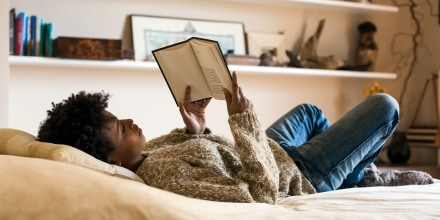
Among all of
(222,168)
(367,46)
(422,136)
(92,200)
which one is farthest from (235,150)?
(422,136)

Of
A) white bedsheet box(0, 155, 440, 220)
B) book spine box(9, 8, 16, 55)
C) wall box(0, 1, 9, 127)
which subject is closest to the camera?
white bedsheet box(0, 155, 440, 220)

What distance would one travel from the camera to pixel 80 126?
5.00ft

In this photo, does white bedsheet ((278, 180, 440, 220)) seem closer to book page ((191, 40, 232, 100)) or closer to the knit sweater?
the knit sweater

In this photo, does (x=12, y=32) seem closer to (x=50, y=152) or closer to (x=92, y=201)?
(x=50, y=152)

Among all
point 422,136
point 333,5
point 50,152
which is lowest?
point 422,136

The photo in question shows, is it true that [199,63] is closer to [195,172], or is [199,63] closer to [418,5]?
[195,172]

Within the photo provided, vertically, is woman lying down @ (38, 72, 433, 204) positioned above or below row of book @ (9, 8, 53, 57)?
below

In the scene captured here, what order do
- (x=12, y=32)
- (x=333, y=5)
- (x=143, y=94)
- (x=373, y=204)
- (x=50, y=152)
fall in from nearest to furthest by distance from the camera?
(x=50, y=152), (x=373, y=204), (x=12, y=32), (x=143, y=94), (x=333, y=5)

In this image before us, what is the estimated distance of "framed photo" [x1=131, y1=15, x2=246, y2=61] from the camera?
3.25 m

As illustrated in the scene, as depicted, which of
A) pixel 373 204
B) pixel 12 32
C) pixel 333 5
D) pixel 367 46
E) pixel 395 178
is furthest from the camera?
pixel 367 46

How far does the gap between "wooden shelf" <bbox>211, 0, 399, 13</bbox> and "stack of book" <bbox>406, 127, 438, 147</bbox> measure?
0.73 m

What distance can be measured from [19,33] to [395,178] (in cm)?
170

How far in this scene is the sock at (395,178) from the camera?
2129 millimetres

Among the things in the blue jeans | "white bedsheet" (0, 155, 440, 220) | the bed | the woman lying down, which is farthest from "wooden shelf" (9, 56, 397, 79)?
"white bedsheet" (0, 155, 440, 220)
